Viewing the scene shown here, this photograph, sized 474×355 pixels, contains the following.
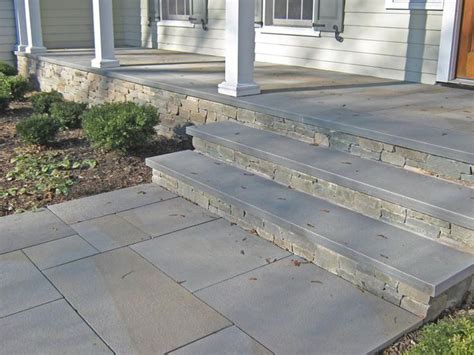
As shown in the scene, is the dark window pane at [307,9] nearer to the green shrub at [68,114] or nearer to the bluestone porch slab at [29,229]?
the green shrub at [68,114]

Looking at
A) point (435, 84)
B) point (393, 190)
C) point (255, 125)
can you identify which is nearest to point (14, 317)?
point (393, 190)

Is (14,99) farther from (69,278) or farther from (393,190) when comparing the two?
(393,190)

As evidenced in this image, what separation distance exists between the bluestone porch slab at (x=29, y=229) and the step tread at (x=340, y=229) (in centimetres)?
88

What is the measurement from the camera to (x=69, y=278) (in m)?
2.79

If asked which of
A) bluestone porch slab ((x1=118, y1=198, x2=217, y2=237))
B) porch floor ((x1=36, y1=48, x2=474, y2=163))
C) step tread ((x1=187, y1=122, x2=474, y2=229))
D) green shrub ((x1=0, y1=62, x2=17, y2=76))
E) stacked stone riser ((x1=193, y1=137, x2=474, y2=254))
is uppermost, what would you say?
porch floor ((x1=36, y1=48, x2=474, y2=163))

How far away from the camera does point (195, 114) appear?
16.3 feet

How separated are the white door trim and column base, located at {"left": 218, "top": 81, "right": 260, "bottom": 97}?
176 cm

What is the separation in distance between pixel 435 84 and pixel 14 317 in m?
4.19

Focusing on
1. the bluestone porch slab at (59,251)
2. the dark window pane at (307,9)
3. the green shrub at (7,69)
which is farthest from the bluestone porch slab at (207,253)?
the green shrub at (7,69)

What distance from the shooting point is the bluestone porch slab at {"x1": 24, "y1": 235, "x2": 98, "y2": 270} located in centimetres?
298

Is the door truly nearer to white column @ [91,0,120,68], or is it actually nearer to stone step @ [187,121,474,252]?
stone step @ [187,121,474,252]

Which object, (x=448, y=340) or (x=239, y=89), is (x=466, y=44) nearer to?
(x=239, y=89)

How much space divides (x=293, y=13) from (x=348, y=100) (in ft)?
7.64

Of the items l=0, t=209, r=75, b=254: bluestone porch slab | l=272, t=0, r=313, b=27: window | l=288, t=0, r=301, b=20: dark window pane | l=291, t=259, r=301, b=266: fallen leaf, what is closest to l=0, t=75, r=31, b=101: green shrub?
l=272, t=0, r=313, b=27: window
